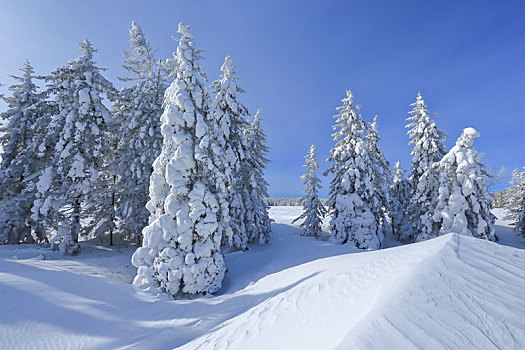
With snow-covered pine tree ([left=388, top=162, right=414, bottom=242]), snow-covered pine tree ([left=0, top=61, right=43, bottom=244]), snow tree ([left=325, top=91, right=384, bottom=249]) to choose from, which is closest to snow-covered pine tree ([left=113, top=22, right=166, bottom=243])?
snow-covered pine tree ([left=0, top=61, right=43, bottom=244])

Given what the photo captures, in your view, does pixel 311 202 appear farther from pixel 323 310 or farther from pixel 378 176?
pixel 323 310

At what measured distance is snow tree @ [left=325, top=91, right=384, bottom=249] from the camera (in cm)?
1658

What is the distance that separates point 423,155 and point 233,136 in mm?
15968

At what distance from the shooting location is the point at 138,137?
48.7ft

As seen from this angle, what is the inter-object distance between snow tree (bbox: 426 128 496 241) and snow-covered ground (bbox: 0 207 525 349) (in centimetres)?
1080

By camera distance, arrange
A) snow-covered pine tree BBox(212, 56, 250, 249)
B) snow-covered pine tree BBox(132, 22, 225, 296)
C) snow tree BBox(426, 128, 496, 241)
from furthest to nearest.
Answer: snow-covered pine tree BBox(212, 56, 250, 249)
snow tree BBox(426, 128, 496, 241)
snow-covered pine tree BBox(132, 22, 225, 296)

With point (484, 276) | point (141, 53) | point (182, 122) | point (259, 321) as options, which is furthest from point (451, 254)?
point (141, 53)

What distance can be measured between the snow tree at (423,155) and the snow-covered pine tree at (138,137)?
1963 cm

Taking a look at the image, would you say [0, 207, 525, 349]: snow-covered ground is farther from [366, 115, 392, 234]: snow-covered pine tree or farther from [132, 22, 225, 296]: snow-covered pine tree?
[366, 115, 392, 234]: snow-covered pine tree

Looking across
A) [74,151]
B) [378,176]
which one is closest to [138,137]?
[74,151]

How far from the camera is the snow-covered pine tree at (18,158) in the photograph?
13.9m

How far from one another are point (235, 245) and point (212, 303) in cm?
747

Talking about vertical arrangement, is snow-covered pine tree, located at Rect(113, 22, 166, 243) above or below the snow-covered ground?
above

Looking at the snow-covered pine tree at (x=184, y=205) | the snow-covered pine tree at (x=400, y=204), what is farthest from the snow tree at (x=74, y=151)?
the snow-covered pine tree at (x=400, y=204)
